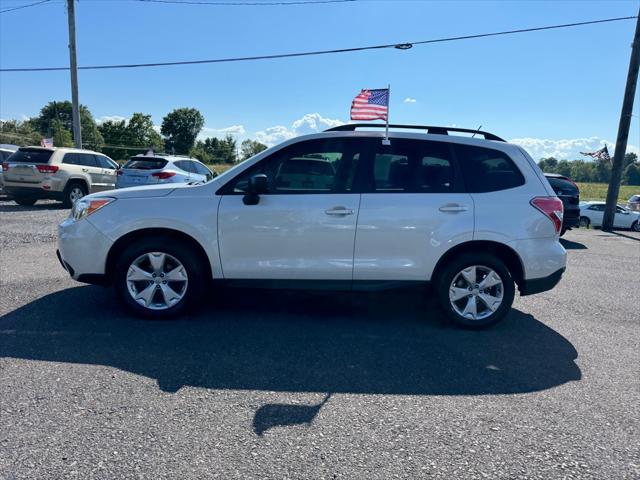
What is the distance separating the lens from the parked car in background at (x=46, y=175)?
1273 cm

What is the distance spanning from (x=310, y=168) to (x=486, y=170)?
5.80 feet

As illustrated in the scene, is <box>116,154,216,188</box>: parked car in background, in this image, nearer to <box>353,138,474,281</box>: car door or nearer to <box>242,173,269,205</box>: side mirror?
<box>242,173,269,205</box>: side mirror

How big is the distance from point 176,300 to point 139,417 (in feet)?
5.68

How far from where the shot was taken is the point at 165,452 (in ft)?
8.19

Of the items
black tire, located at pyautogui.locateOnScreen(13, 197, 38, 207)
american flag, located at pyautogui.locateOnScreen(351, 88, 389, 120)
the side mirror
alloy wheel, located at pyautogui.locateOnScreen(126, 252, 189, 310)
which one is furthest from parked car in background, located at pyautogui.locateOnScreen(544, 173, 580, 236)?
black tire, located at pyautogui.locateOnScreen(13, 197, 38, 207)

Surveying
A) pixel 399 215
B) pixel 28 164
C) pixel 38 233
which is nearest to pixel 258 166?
pixel 399 215

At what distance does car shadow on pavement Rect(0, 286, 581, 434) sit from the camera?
338 cm

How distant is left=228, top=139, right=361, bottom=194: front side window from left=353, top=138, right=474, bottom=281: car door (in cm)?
20

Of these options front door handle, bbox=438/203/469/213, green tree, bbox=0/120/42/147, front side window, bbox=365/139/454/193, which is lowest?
front door handle, bbox=438/203/469/213

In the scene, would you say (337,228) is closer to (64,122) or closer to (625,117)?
(625,117)

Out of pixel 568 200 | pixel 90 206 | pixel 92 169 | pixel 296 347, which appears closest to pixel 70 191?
pixel 92 169

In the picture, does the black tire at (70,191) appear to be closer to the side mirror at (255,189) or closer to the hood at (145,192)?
the hood at (145,192)

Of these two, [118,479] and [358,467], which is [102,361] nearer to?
[118,479]

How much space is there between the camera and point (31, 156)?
42.3ft
